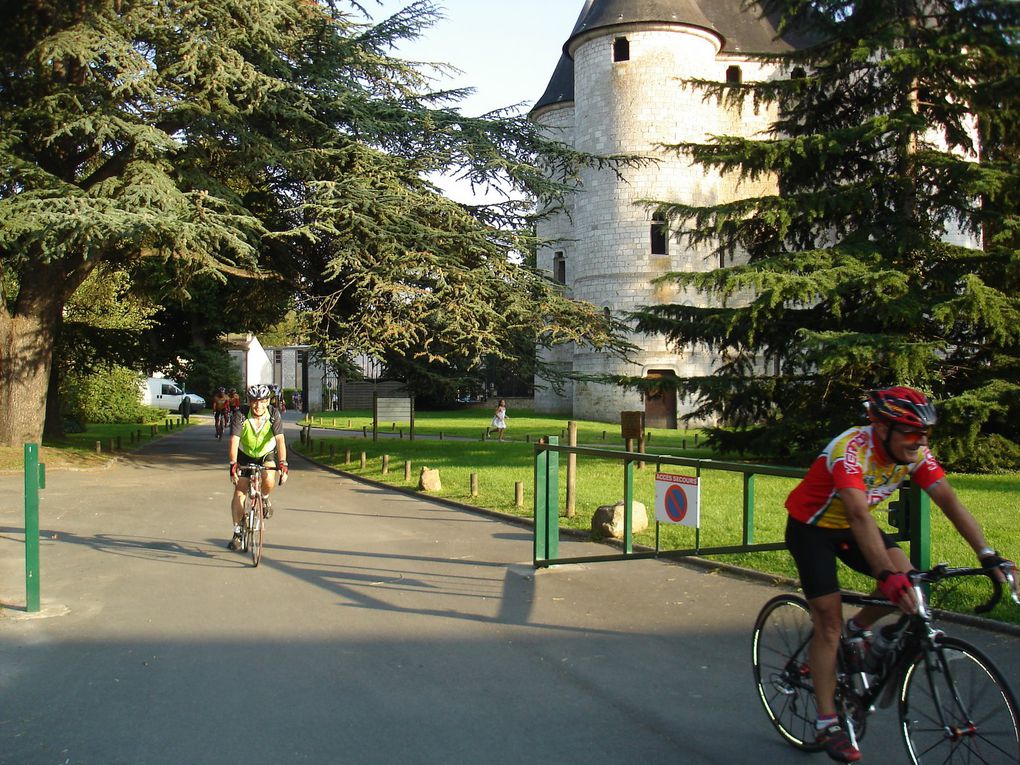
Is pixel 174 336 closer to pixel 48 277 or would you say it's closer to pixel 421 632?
pixel 48 277

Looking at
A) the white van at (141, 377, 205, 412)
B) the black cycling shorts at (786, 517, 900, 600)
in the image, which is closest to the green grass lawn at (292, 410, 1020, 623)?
the black cycling shorts at (786, 517, 900, 600)

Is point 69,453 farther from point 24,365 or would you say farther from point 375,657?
point 375,657

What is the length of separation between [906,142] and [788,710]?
16.5 m

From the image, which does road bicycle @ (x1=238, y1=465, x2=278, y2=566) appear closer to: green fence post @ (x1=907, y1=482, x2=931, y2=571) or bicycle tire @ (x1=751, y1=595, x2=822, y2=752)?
bicycle tire @ (x1=751, y1=595, x2=822, y2=752)

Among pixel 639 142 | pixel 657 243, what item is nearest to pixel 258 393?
pixel 639 142

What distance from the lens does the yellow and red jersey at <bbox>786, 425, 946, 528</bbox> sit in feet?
13.3

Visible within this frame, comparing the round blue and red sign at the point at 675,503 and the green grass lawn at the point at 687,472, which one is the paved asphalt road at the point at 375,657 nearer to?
the round blue and red sign at the point at 675,503

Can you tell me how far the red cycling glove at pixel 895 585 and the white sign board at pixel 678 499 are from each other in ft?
12.0

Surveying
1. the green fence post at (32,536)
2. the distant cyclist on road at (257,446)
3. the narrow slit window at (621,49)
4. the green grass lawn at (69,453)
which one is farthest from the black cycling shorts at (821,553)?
the narrow slit window at (621,49)

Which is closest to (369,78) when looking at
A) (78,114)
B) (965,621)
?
(78,114)

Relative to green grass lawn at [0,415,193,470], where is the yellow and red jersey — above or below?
above

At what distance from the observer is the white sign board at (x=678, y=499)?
761 centimetres

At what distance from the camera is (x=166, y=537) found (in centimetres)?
1126

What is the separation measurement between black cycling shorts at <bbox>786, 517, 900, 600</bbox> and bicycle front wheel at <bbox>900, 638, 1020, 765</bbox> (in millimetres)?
480
